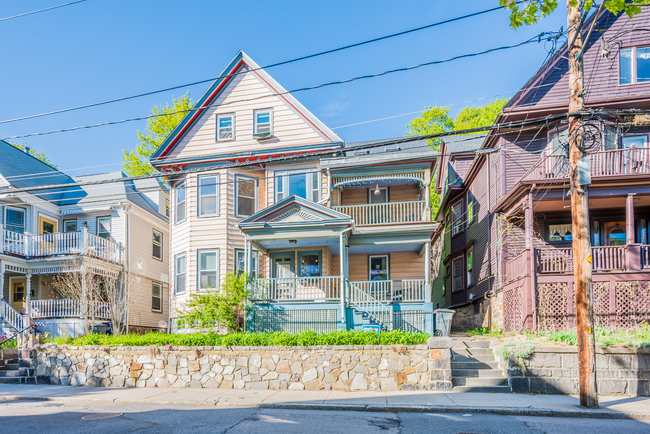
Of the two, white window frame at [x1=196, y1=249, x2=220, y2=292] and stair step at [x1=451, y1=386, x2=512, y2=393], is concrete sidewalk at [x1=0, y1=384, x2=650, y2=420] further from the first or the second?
white window frame at [x1=196, y1=249, x2=220, y2=292]

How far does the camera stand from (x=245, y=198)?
63.7 feet

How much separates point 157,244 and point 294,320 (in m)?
12.0

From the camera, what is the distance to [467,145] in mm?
25594

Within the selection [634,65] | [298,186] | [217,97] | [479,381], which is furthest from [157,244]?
[634,65]

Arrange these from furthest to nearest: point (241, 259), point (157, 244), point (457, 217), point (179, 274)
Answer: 1. point (157, 244)
2. point (457, 217)
3. point (179, 274)
4. point (241, 259)

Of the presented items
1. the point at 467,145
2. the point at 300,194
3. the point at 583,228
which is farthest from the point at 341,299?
the point at 467,145

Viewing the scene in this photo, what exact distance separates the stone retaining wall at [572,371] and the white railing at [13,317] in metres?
17.7

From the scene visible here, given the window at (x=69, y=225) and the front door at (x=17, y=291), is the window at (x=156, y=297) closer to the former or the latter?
the window at (x=69, y=225)

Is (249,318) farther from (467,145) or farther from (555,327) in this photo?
(467,145)

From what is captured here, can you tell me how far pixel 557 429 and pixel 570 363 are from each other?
12.7 ft

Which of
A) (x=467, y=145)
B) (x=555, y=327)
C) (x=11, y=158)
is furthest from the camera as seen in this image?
(x=467, y=145)

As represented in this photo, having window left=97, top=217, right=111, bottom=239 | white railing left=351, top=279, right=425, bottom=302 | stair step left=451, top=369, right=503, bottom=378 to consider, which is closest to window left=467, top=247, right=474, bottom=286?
white railing left=351, top=279, right=425, bottom=302

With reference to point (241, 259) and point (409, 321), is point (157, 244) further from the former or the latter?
point (409, 321)

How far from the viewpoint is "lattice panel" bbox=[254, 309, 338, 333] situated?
16.3 meters
